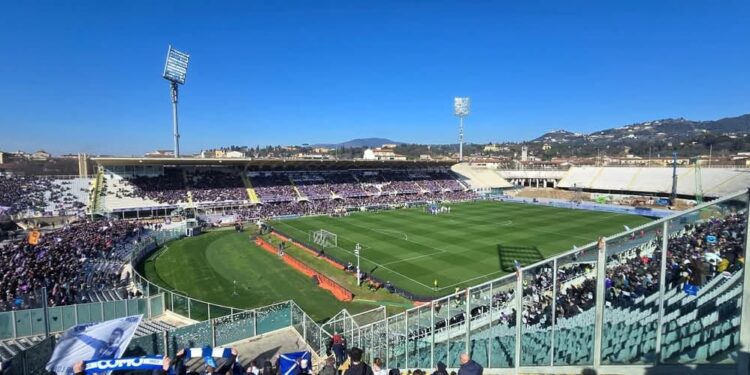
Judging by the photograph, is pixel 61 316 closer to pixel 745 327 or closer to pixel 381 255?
pixel 745 327

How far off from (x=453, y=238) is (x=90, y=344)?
29.6 meters

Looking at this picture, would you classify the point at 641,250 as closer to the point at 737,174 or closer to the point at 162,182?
the point at 162,182

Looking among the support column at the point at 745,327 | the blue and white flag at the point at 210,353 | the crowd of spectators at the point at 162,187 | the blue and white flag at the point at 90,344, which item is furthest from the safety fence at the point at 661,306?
the crowd of spectators at the point at 162,187

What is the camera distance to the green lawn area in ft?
67.3

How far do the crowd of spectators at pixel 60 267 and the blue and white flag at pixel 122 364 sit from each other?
804cm

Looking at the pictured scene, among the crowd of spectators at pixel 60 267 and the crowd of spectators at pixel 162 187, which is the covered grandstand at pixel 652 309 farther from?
the crowd of spectators at pixel 162 187

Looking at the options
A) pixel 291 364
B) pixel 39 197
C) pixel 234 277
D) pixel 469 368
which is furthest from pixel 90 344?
pixel 39 197

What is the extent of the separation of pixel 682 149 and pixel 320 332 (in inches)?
7254

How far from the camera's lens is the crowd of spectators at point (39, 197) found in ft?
128

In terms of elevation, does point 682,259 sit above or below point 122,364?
above

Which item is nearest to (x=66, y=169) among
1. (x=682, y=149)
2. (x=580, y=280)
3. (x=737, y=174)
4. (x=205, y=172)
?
(x=205, y=172)

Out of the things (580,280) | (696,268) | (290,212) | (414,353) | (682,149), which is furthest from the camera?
(682,149)

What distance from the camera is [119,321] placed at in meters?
9.45

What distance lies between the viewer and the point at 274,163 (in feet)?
193
